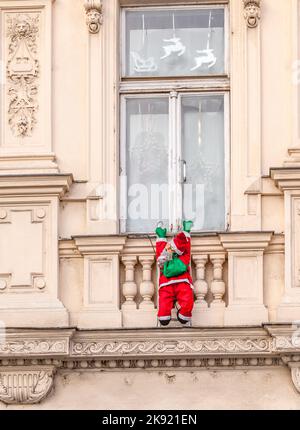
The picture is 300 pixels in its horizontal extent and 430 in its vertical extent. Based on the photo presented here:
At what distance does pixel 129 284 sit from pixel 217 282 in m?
0.68

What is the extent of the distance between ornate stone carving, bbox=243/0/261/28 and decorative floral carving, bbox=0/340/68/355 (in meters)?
2.94

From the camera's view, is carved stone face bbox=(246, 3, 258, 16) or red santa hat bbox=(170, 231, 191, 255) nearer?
red santa hat bbox=(170, 231, 191, 255)

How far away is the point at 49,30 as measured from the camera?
14.7m

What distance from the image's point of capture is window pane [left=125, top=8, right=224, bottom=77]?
581 inches

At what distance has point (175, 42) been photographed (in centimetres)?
1480

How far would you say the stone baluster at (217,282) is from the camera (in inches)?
557

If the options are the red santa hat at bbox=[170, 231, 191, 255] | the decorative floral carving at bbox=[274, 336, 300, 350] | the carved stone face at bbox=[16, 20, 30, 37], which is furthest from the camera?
the carved stone face at bbox=[16, 20, 30, 37]

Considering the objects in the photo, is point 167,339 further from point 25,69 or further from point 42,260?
point 25,69

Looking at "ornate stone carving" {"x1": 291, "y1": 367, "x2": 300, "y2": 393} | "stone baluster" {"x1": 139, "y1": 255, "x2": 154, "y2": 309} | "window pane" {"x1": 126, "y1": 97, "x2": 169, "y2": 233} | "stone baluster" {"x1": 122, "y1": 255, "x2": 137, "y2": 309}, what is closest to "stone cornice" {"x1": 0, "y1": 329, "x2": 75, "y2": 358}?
"stone baluster" {"x1": 122, "y1": 255, "x2": 137, "y2": 309}

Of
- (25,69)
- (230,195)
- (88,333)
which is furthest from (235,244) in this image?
(25,69)

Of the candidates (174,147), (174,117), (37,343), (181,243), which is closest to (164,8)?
(174,117)

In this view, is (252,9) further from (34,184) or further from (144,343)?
(144,343)

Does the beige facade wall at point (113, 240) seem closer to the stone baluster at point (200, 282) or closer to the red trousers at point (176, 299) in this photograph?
the stone baluster at point (200, 282)

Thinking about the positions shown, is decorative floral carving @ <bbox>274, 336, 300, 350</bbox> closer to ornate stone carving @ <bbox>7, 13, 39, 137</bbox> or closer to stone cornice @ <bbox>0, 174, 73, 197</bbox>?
stone cornice @ <bbox>0, 174, 73, 197</bbox>
